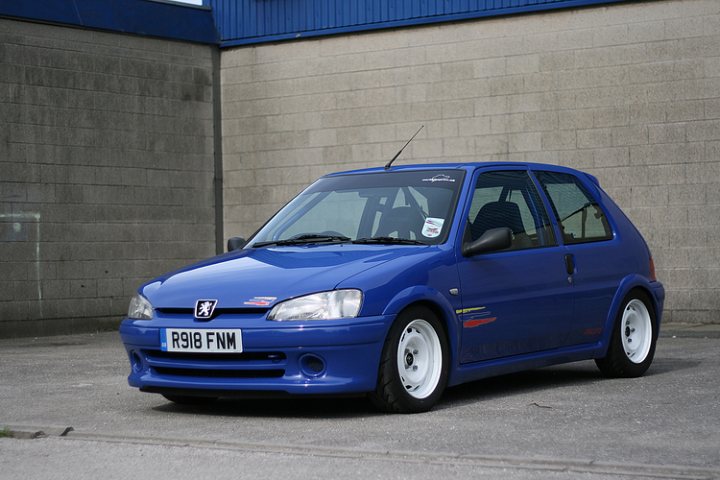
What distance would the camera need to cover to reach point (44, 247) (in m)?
15.2

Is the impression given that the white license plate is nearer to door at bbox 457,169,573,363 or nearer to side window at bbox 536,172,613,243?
door at bbox 457,169,573,363

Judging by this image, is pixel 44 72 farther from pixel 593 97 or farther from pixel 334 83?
pixel 593 97

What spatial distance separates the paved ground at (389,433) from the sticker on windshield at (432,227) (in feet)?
3.47

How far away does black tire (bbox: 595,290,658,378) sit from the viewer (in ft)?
28.9

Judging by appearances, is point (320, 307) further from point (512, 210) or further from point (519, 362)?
point (512, 210)

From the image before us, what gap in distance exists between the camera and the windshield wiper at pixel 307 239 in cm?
779

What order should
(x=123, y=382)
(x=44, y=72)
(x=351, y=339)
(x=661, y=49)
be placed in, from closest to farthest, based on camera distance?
(x=351, y=339) < (x=123, y=382) < (x=661, y=49) < (x=44, y=72)

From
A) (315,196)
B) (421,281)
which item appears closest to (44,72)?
(315,196)

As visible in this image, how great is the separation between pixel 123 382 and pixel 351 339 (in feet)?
10.3

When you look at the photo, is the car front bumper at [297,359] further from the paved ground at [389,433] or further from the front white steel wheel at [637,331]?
the front white steel wheel at [637,331]

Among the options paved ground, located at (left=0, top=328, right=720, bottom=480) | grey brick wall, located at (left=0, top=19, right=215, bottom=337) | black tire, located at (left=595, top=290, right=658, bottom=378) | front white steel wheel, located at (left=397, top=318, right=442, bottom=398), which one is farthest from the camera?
grey brick wall, located at (left=0, top=19, right=215, bottom=337)

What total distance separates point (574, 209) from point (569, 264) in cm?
65

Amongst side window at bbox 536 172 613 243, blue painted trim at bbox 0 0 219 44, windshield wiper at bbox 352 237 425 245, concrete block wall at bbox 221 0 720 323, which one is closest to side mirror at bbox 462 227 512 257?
windshield wiper at bbox 352 237 425 245

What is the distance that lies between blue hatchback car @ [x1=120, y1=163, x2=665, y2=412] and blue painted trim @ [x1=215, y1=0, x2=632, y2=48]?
6.29 m
